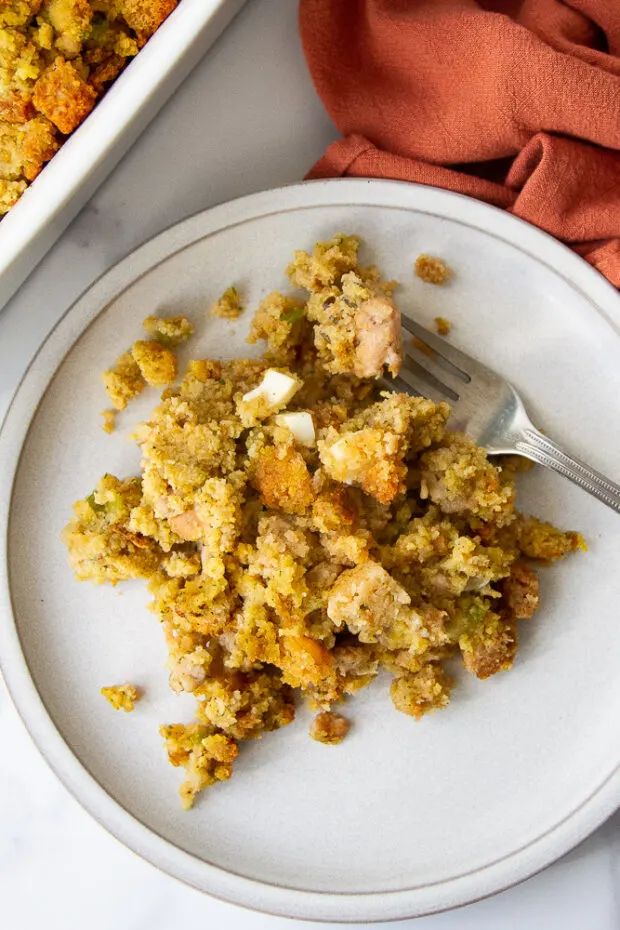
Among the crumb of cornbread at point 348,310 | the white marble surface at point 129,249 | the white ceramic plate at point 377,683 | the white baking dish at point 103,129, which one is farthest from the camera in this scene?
the white marble surface at point 129,249

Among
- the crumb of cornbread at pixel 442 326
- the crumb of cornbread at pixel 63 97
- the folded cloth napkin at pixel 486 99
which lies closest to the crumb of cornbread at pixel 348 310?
the crumb of cornbread at pixel 442 326

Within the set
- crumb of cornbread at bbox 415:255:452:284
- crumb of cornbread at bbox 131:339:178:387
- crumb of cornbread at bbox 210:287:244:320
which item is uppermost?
crumb of cornbread at bbox 415:255:452:284

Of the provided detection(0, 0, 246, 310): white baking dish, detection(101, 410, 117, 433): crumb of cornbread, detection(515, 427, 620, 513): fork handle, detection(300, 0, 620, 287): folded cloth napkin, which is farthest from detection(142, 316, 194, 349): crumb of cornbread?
detection(515, 427, 620, 513): fork handle

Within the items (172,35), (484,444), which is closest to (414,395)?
(484,444)

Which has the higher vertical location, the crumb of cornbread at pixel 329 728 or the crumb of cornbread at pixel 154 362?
the crumb of cornbread at pixel 154 362

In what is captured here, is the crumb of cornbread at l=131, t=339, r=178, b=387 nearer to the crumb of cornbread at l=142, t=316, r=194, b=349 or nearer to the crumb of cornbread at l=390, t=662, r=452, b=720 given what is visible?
the crumb of cornbread at l=142, t=316, r=194, b=349

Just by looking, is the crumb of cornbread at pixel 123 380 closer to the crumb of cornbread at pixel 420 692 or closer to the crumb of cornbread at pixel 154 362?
the crumb of cornbread at pixel 154 362
